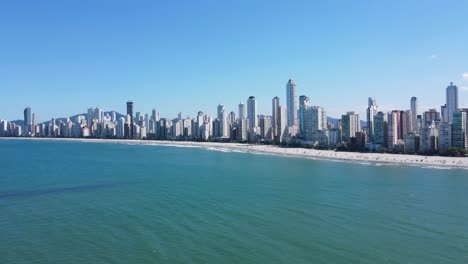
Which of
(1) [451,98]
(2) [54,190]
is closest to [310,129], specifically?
(1) [451,98]

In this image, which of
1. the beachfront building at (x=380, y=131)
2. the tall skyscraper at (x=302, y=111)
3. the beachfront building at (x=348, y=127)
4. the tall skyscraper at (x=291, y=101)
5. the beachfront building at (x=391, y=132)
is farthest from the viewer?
the tall skyscraper at (x=291, y=101)

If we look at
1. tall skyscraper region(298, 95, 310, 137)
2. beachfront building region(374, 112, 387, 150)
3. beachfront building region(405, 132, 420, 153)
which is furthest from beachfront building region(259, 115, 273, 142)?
beachfront building region(405, 132, 420, 153)

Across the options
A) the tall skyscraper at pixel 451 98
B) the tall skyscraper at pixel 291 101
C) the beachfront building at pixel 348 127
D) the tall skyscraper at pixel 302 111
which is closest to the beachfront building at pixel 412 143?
the beachfront building at pixel 348 127

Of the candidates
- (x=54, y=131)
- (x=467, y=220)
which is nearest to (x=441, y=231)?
(x=467, y=220)

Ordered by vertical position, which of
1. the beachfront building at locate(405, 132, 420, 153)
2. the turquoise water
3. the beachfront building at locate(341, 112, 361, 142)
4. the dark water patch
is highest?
the beachfront building at locate(341, 112, 361, 142)

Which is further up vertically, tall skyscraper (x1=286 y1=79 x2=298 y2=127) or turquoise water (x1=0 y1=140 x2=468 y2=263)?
tall skyscraper (x1=286 y1=79 x2=298 y2=127)

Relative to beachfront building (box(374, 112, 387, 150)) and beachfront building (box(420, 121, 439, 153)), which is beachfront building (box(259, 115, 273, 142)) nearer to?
beachfront building (box(374, 112, 387, 150))

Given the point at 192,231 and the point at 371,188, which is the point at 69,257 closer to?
the point at 192,231

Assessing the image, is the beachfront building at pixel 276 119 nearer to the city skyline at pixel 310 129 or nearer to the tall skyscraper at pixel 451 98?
the city skyline at pixel 310 129
